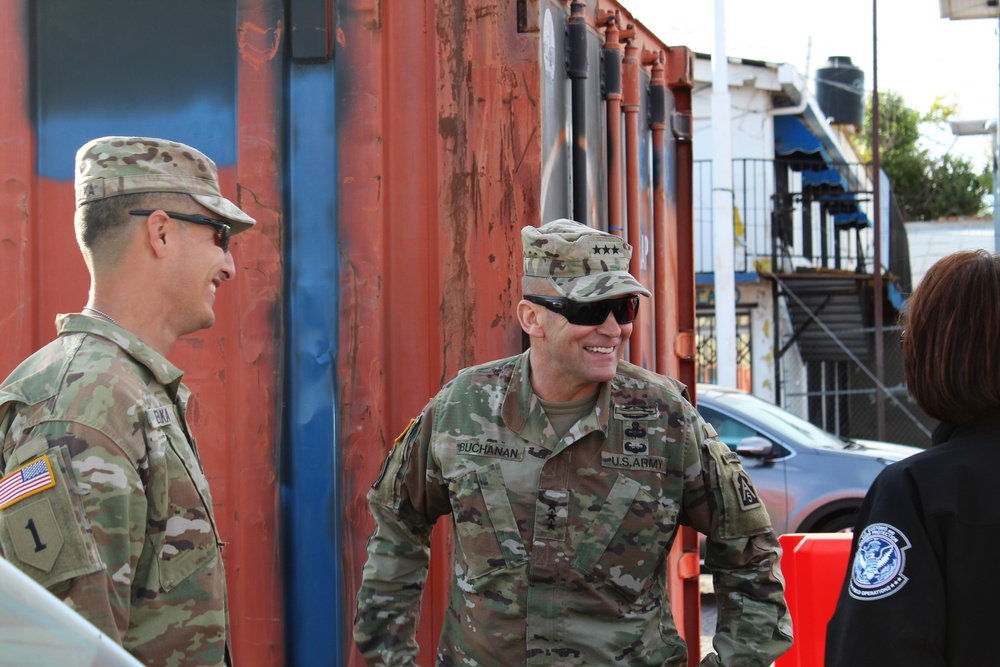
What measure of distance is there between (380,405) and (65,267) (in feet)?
3.34

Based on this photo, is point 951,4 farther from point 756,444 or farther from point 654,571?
point 654,571

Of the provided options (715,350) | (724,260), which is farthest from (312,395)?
(715,350)

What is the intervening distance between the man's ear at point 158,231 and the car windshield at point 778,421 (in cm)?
693

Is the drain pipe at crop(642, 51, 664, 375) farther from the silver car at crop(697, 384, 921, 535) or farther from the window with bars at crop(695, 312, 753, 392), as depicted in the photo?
the window with bars at crop(695, 312, 753, 392)

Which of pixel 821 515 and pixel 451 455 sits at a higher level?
pixel 451 455

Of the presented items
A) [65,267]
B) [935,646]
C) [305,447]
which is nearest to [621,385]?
[305,447]

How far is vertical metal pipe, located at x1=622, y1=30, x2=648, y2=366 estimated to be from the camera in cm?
353

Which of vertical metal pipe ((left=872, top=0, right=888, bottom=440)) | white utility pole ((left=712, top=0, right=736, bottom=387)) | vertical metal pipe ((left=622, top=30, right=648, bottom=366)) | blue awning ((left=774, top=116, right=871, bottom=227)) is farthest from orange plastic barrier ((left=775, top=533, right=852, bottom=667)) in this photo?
blue awning ((left=774, top=116, right=871, bottom=227))

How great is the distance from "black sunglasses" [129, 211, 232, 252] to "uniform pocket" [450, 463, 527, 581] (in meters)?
0.81

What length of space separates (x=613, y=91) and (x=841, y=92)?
66.3 feet

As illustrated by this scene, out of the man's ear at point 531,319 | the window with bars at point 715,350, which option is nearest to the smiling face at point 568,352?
the man's ear at point 531,319

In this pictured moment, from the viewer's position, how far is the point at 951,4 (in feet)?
26.6

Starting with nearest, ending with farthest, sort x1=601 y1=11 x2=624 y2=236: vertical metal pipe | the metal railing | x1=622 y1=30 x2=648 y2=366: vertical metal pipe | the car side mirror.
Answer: x1=601 y1=11 x2=624 y2=236: vertical metal pipe
x1=622 y1=30 x2=648 y2=366: vertical metal pipe
the car side mirror
the metal railing

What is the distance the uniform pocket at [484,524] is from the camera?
253 centimetres
